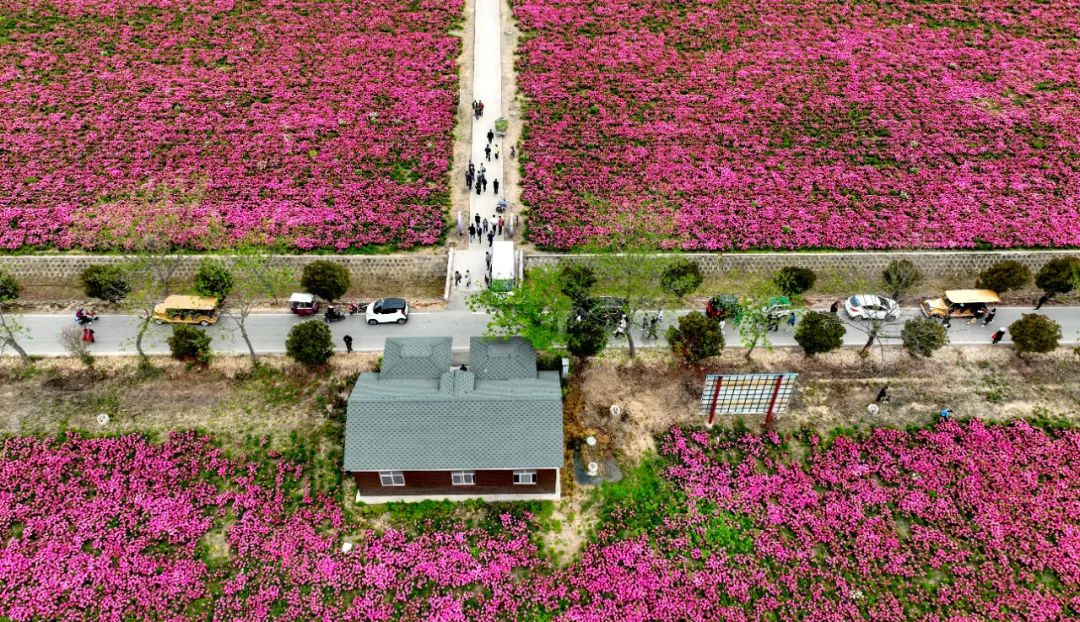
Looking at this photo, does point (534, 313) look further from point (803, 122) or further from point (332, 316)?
point (803, 122)

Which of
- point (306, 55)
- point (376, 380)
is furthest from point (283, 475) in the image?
point (306, 55)

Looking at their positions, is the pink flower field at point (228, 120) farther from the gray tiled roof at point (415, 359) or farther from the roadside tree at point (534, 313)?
the gray tiled roof at point (415, 359)

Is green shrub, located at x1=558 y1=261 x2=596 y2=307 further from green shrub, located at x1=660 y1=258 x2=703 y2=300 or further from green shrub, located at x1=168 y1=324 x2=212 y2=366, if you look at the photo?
green shrub, located at x1=168 y1=324 x2=212 y2=366

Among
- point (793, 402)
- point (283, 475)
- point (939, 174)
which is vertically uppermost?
point (939, 174)

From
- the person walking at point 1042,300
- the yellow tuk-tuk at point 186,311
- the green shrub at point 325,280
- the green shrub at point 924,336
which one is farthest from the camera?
the person walking at point 1042,300

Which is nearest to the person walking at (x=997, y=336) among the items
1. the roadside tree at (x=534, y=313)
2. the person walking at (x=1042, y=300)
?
the person walking at (x=1042, y=300)

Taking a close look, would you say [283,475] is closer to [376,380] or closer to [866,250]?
[376,380]

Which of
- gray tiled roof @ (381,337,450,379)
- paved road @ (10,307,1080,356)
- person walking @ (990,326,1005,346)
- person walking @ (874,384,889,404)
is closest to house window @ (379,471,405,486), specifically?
gray tiled roof @ (381,337,450,379)
